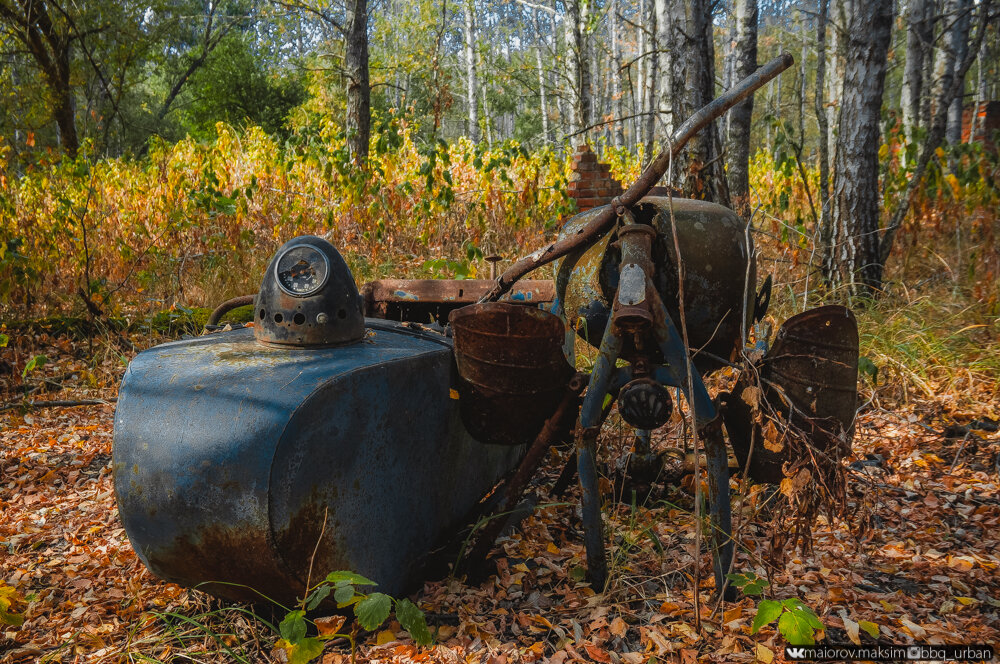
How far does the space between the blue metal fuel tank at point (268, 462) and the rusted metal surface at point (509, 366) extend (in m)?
0.18

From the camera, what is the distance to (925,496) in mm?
3025

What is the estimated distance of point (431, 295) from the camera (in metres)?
3.14

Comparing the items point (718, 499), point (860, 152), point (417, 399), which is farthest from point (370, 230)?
point (718, 499)

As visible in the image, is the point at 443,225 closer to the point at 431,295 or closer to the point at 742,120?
the point at 742,120

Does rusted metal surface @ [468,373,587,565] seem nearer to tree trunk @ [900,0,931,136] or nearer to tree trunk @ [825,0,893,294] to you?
tree trunk @ [825,0,893,294]

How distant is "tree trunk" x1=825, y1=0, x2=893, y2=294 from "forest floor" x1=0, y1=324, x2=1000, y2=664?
186 cm

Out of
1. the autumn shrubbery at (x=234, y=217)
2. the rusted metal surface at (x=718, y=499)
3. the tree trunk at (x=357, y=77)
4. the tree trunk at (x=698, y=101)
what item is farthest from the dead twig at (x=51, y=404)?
the tree trunk at (x=357, y=77)

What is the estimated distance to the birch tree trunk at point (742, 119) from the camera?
24.9 ft

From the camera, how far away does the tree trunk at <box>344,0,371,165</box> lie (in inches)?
332

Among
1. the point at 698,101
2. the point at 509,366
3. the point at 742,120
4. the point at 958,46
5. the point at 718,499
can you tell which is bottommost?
the point at 718,499

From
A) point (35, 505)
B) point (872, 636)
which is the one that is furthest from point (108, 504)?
point (872, 636)

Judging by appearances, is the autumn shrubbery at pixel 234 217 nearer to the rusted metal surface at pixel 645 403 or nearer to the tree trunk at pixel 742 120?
the tree trunk at pixel 742 120

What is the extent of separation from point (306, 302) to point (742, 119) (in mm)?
7071

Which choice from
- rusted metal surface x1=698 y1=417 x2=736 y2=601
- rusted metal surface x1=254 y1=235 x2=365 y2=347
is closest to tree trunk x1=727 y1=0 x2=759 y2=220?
rusted metal surface x1=698 y1=417 x2=736 y2=601
